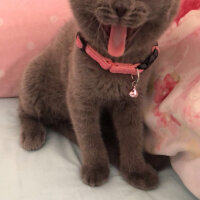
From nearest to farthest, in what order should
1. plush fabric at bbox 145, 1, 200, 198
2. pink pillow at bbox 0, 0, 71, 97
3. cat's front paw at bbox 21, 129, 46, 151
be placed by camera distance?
plush fabric at bbox 145, 1, 200, 198, cat's front paw at bbox 21, 129, 46, 151, pink pillow at bbox 0, 0, 71, 97

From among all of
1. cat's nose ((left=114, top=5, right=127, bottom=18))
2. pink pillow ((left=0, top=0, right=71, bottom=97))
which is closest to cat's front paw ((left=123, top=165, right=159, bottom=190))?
cat's nose ((left=114, top=5, right=127, bottom=18))

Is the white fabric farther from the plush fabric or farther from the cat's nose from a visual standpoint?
the cat's nose

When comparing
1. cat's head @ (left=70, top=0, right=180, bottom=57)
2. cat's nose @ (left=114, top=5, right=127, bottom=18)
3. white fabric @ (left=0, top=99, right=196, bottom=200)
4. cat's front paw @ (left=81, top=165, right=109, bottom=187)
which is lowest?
white fabric @ (left=0, top=99, right=196, bottom=200)

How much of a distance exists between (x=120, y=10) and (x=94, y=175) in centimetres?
49

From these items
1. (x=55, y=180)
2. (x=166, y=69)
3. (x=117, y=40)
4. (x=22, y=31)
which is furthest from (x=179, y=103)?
(x=22, y=31)

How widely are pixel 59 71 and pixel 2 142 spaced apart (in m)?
0.34

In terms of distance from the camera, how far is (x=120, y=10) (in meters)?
0.63

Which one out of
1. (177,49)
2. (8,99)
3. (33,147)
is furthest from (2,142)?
(177,49)

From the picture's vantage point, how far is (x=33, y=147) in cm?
95

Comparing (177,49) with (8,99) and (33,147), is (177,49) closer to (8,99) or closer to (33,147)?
(33,147)

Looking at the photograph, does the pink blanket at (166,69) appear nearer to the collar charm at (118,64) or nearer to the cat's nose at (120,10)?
the collar charm at (118,64)

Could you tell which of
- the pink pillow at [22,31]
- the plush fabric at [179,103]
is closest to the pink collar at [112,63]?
the plush fabric at [179,103]

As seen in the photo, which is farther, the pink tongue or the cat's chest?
the cat's chest

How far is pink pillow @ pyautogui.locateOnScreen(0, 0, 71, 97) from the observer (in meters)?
1.17
